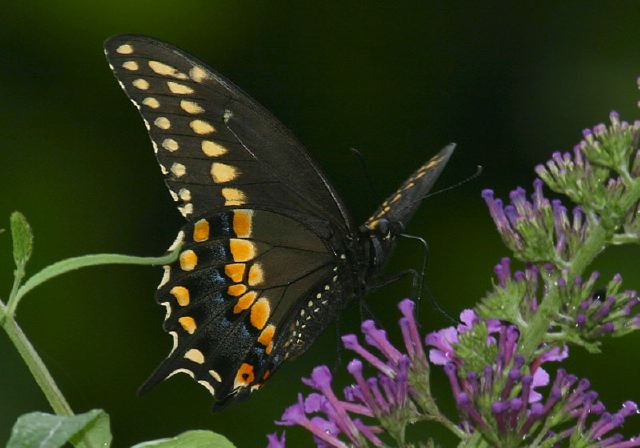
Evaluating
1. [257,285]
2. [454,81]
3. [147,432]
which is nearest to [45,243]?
[147,432]

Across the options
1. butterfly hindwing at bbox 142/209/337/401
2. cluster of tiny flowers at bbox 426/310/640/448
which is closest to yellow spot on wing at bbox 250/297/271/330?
butterfly hindwing at bbox 142/209/337/401

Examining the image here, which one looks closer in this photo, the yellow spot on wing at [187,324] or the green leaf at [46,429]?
the green leaf at [46,429]

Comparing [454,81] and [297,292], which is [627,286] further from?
[297,292]

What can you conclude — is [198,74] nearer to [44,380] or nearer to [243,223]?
[243,223]

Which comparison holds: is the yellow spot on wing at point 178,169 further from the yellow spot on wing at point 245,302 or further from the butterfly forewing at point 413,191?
the butterfly forewing at point 413,191

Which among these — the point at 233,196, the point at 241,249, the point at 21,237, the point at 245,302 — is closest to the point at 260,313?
the point at 245,302

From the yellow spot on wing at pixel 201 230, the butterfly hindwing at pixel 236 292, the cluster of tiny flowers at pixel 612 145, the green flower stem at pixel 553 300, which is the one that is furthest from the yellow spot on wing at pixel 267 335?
the cluster of tiny flowers at pixel 612 145
